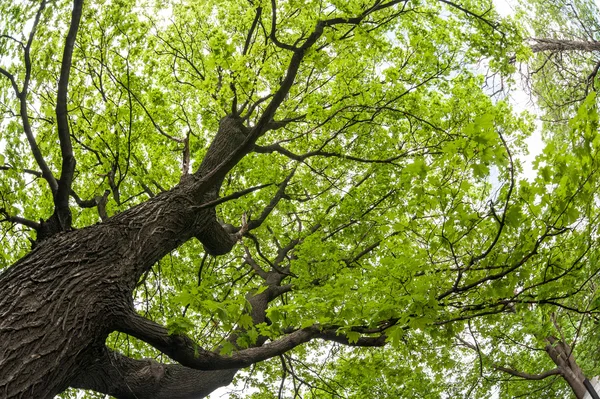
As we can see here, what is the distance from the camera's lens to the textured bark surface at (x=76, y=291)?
11.1 feet

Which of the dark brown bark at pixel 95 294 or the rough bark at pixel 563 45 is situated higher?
the rough bark at pixel 563 45

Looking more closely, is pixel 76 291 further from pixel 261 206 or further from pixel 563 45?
pixel 563 45

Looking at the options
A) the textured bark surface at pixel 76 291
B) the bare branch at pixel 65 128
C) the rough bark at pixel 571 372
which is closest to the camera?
the textured bark surface at pixel 76 291

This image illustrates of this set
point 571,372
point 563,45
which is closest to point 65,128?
point 563,45

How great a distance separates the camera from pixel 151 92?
26.4 ft

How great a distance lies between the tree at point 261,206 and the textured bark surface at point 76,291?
0.02 metres

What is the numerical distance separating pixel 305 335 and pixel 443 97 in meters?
6.13

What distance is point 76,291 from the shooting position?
12.7ft

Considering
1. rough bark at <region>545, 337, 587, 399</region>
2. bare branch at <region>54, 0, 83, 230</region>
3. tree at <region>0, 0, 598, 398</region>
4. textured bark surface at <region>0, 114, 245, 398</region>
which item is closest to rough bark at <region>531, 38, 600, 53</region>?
tree at <region>0, 0, 598, 398</region>

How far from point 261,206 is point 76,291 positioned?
499 cm

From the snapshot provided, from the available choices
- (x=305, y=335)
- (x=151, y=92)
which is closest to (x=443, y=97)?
(x=151, y=92)

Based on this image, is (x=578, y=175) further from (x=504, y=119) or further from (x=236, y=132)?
(x=504, y=119)

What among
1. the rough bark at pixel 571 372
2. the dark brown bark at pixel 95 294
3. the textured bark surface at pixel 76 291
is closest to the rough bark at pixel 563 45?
the rough bark at pixel 571 372

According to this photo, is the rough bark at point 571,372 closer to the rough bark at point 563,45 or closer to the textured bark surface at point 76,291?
the rough bark at point 563,45
